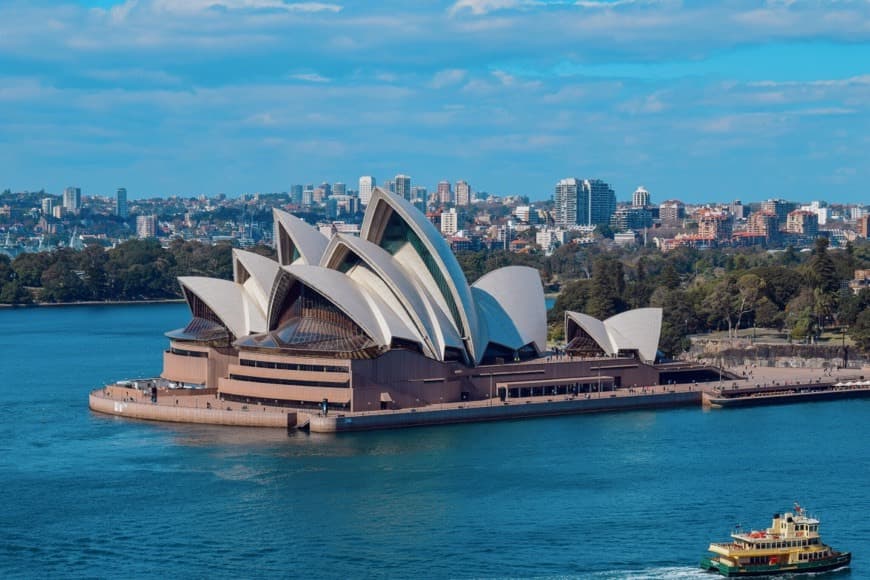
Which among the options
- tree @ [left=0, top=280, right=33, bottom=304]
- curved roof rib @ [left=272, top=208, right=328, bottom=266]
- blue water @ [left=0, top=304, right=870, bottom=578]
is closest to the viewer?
blue water @ [left=0, top=304, right=870, bottom=578]

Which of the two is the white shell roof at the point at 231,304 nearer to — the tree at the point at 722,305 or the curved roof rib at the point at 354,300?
the curved roof rib at the point at 354,300

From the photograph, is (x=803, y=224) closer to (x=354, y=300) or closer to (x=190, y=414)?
(x=354, y=300)

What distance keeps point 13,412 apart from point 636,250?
121 m

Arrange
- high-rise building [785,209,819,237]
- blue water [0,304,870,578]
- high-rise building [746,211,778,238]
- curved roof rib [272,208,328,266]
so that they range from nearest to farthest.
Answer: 1. blue water [0,304,870,578]
2. curved roof rib [272,208,328,266]
3. high-rise building [746,211,778,238]
4. high-rise building [785,209,819,237]

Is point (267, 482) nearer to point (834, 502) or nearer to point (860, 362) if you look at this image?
point (834, 502)

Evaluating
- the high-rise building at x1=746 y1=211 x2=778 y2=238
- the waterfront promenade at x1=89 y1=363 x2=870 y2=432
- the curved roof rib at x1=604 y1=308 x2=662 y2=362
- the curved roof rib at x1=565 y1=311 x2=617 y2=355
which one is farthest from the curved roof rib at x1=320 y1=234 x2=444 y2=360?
the high-rise building at x1=746 y1=211 x2=778 y2=238

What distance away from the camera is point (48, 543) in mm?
34156

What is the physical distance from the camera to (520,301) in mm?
57344

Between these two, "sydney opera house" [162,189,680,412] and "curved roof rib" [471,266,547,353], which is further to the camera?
"curved roof rib" [471,266,547,353]

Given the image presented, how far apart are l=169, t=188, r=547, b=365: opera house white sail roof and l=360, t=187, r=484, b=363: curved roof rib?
35 mm

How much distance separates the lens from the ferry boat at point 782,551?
31781 mm

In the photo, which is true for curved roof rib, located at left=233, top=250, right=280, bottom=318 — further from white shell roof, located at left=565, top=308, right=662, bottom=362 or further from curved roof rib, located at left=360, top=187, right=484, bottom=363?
white shell roof, located at left=565, top=308, right=662, bottom=362

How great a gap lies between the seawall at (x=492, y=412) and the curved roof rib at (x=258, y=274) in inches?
316

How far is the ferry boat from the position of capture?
1251 inches
